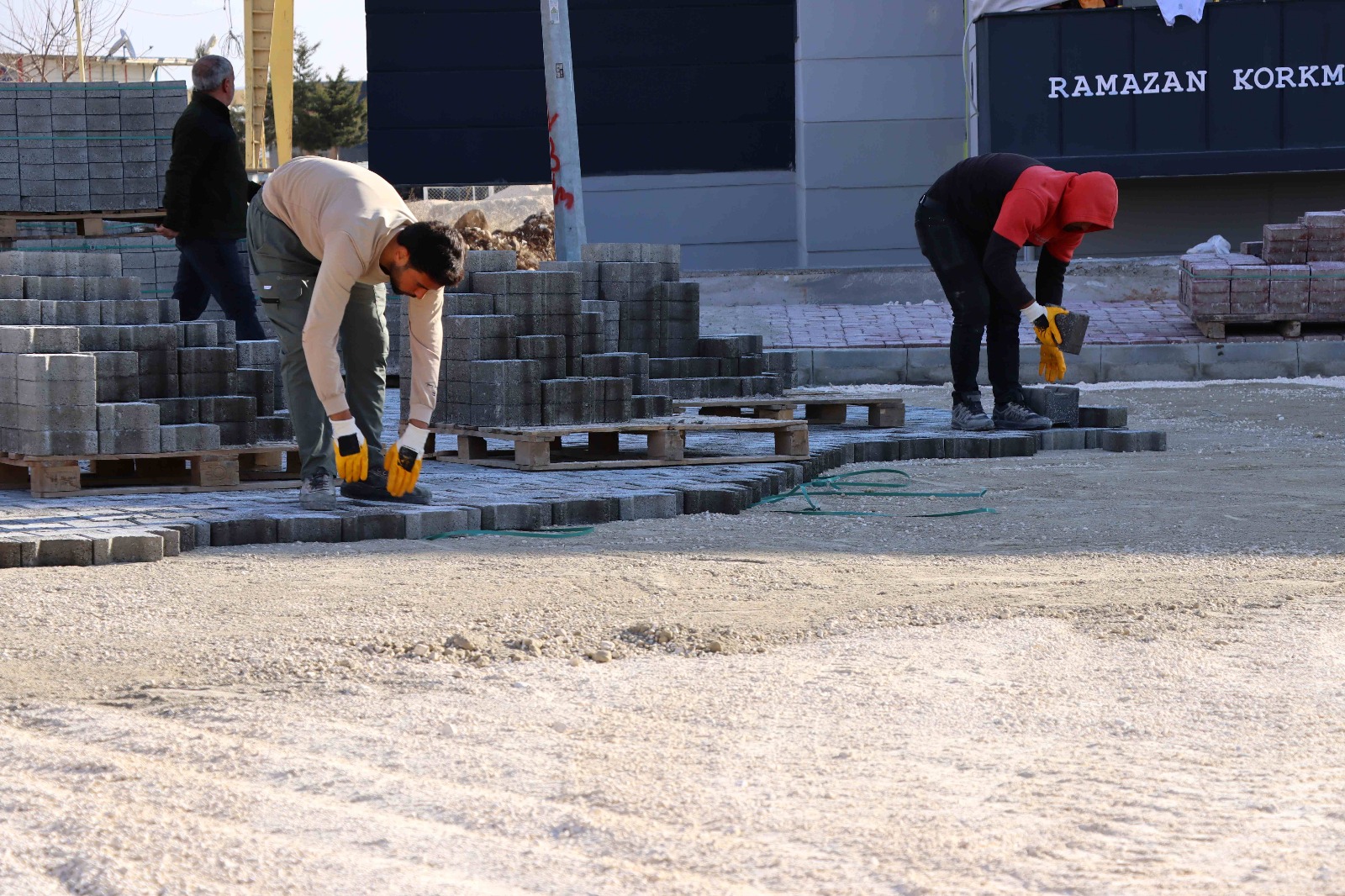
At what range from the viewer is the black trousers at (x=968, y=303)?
9.66 m

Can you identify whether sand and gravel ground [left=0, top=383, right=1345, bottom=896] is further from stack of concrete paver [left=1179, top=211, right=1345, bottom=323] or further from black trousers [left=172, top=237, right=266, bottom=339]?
stack of concrete paver [left=1179, top=211, right=1345, bottom=323]

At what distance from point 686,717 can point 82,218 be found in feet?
33.3

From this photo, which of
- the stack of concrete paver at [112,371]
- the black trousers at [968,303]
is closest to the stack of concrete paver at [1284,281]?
the black trousers at [968,303]

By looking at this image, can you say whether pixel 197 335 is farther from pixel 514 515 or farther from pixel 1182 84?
pixel 1182 84

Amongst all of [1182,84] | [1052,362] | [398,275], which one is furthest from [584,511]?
[1182,84]

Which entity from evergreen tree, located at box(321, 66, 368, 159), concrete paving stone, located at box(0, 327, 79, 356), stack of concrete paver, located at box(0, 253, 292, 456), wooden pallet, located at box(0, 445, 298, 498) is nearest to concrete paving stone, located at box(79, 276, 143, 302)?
stack of concrete paver, located at box(0, 253, 292, 456)

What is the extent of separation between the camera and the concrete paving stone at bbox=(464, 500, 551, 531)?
6863mm

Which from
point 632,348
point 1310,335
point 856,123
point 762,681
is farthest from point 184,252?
point 856,123

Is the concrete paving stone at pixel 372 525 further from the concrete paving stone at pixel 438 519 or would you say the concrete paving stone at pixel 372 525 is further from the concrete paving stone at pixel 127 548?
the concrete paving stone at pixel 127 548

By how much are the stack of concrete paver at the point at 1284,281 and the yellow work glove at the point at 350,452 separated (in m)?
10.8

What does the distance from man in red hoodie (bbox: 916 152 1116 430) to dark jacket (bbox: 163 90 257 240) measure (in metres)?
4.13

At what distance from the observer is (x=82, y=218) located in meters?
A: 12.7

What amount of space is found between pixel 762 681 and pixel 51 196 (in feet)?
32.9

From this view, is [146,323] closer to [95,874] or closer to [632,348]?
[632,348]
